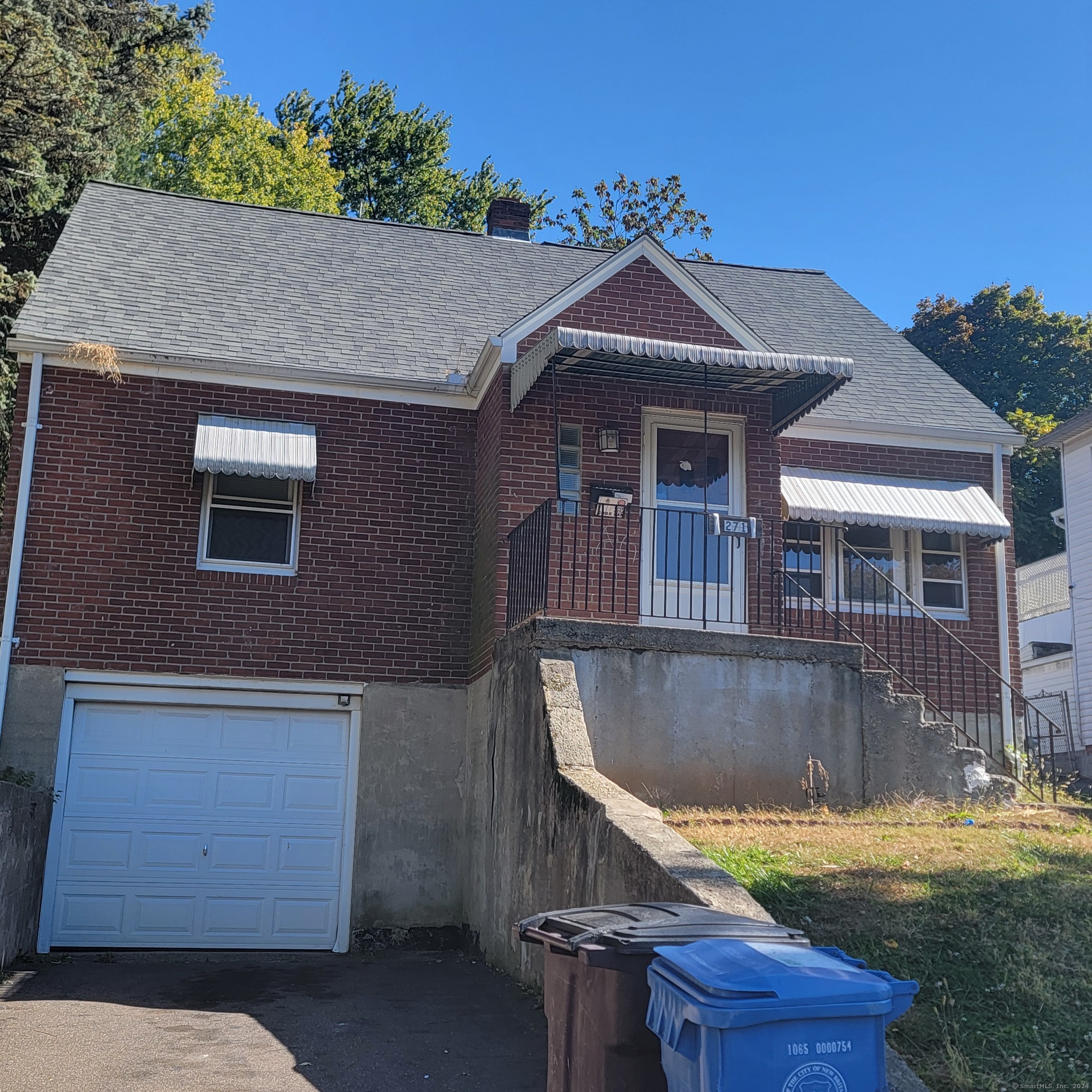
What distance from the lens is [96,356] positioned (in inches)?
461

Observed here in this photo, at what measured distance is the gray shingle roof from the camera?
12523 millimetres

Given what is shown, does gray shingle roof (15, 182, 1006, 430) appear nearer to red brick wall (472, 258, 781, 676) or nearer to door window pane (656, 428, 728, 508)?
red brick wall (472, 258, 781, 676)

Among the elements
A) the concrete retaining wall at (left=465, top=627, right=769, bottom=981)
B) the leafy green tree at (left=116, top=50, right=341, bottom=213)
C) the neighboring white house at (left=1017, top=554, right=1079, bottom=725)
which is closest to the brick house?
the concrete retaining wall at (left=465, top=627, right=769, bottom=981)

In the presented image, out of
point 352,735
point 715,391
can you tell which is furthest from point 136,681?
point 715,391

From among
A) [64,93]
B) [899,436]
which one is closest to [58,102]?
[64,93]

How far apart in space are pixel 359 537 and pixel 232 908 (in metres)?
3.77

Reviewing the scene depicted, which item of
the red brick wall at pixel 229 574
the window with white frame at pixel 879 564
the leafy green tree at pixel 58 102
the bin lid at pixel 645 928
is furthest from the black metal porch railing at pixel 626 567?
the leafy green tree at pixel 58 102

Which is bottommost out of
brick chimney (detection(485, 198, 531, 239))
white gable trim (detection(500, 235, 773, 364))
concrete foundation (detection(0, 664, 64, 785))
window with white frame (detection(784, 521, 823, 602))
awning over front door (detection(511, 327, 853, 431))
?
concrete foundation (detection(0, 664, 64, 785))

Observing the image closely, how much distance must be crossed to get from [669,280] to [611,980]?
29.6 ft

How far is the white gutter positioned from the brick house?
0.03m

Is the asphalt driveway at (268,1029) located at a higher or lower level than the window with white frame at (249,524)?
lower

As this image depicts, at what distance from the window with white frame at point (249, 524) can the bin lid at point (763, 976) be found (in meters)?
8.48

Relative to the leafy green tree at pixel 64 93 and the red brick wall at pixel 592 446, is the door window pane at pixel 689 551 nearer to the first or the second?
the red brick wall at pixel 592 446

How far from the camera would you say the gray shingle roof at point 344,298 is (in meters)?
12.5
